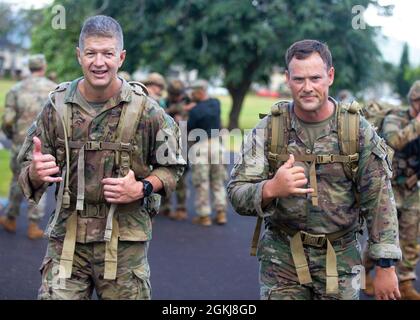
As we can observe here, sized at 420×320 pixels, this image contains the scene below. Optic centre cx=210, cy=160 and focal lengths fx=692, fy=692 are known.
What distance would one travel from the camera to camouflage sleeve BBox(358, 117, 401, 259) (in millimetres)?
3463

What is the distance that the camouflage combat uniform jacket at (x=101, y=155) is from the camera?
12.0ft

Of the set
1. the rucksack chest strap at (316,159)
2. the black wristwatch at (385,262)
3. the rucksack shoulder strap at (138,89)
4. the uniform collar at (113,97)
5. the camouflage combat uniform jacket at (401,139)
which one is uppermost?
the camouflage combat uniform jacket at (401,139)

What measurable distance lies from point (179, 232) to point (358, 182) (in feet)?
18.7

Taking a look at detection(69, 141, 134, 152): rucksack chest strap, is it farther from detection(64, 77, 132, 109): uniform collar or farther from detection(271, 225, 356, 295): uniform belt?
detection(271, 225, 356, 295): uniform belt

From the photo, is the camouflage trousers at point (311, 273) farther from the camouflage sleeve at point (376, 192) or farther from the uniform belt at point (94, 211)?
the uniform belt at point (94, 211)

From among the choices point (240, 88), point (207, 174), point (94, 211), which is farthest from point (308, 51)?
point (240, 88)

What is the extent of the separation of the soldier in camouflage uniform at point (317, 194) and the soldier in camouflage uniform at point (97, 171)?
1.83ft

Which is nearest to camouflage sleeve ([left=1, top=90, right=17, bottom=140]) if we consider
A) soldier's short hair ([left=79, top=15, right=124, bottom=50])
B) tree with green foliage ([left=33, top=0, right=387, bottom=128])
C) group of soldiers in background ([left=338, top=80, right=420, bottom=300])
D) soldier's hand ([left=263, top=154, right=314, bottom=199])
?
group of soldiers in background ([left=338, top=80, right=420, bottom=300])

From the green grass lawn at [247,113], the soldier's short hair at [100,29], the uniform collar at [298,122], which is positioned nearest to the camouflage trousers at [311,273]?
the uniform collar at [298,122]

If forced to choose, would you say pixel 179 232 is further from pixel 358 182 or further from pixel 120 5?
pixel 120 5

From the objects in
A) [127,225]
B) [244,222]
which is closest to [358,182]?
[127,225]

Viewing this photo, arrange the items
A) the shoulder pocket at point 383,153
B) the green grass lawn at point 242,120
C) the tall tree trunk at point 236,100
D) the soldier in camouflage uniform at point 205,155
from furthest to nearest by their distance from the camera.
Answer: the tall tree trunk at point 236,100 → the green grass lawn at point 242,120 → the soldier in camouflage uniform at point 205,155 → the shoulder pocket at point 383,153

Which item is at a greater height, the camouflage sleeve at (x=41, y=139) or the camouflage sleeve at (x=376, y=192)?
the camouflage sleeve at (x=41, y=139)

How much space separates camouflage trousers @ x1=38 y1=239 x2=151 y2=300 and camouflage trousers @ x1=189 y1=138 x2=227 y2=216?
5.82 meters
